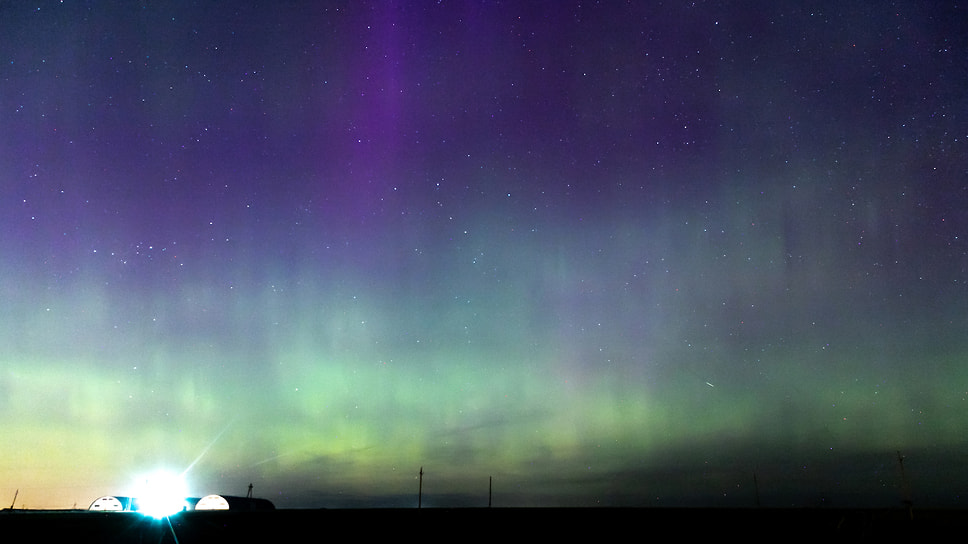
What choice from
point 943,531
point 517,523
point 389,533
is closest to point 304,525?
point 389,533

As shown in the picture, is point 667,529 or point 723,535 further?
point 667,529

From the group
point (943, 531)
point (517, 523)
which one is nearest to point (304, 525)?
point (517, 523)

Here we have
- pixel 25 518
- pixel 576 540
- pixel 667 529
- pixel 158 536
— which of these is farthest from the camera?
pixel 667 529

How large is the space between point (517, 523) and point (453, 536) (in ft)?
23.1

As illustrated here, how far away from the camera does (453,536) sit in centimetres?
2852

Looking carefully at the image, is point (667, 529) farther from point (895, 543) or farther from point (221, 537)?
point (221, 537)

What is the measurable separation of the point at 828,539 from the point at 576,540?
1050cm

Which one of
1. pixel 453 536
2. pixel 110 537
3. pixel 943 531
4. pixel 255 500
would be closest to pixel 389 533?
pixel 453 536

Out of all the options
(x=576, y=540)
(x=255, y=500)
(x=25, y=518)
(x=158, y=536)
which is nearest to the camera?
(x=158, y=536)

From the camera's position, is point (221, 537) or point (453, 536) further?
point (453, 536)

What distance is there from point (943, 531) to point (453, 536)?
2504 centimetres

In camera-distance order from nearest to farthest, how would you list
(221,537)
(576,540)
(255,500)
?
(221,537)
(576,540)
(255,500)

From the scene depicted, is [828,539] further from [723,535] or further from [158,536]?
[158,536]

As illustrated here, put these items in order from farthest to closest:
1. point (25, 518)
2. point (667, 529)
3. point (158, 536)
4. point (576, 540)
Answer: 1. point (667, 529)
2. point (25, 518)
3. point (576, 540)
4. point (158, 536)
